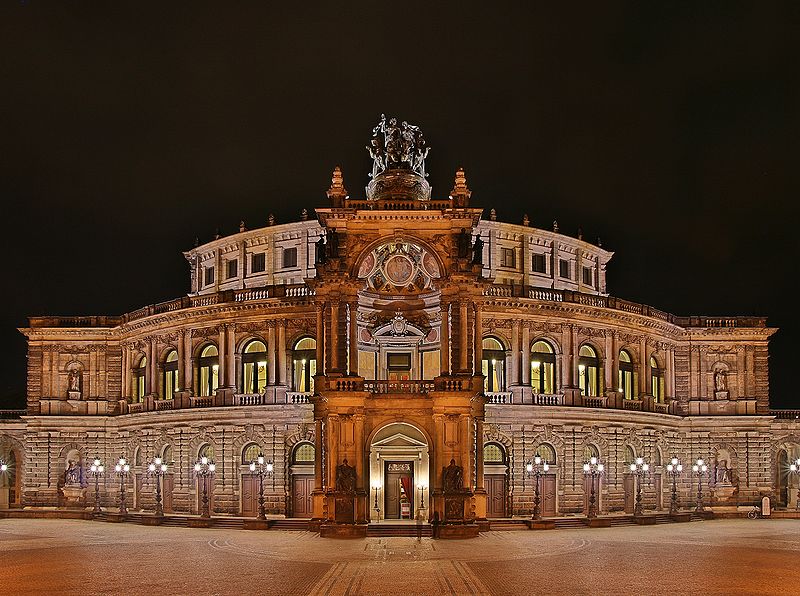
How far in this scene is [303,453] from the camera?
71188 mm

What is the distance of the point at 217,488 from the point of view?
237 ft

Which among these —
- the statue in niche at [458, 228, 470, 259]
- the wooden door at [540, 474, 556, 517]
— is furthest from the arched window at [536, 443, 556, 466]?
the statue in niche at [458, 228, 470, 259]

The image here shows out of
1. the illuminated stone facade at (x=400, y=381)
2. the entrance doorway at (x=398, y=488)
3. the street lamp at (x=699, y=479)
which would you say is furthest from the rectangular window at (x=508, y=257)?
the entrance doorway at (x=398, y=488)

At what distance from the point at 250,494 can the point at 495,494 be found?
16.3m

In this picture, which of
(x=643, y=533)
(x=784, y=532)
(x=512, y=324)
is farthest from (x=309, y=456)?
(x=784, y=532)

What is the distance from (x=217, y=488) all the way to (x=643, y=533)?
29.0 metres

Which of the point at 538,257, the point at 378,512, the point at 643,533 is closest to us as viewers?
the point at 643,533

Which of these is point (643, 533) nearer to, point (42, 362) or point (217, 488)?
point (217, 488)

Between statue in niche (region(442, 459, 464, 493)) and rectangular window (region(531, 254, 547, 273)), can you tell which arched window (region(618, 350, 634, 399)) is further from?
statue in niche (region(442, 459, 464, 493))

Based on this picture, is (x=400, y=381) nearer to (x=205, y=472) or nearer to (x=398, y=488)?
(x=398, y=488)

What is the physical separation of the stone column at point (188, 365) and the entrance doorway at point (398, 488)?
1827 cm

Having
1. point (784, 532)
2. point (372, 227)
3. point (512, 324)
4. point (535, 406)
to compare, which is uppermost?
point (372, 227)

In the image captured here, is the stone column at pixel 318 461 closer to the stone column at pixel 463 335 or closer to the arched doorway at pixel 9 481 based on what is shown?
the stone column at pixel 463 335

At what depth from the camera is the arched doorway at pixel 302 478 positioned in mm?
69625
